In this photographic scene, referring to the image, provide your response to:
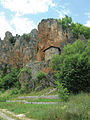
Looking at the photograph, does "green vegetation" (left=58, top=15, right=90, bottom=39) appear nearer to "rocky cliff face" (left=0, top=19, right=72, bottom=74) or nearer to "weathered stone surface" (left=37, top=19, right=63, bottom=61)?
"rocky cliff face" (left=0, top=19, right=72, bottom=74)

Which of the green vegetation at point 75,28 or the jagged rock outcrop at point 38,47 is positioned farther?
the green vegetation at point 75,28

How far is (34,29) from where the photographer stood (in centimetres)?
5600

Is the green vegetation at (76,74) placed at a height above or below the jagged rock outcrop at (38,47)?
below

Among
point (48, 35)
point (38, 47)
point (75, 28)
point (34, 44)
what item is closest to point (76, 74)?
point (48, 35)

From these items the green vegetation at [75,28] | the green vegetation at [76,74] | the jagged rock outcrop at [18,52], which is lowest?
the green vegetation at [76,74]

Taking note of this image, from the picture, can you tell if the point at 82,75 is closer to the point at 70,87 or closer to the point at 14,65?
the point at 70,87

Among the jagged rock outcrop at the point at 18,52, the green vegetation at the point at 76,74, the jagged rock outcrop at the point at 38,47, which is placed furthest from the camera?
the jagged rock outcrop at the point at 18,52

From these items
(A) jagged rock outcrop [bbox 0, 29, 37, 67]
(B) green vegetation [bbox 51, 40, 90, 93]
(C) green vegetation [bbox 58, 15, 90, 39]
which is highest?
(C) green vegetation [bbox 58, 15, 90, 39]

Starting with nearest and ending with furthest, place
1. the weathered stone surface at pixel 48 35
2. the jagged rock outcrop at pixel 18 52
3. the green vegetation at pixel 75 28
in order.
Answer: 1. the weathered stone surface at pixel 48 35
2. the jagged rock outcrop at pixel 18 52
3. the green vegetation at pixel 75 28

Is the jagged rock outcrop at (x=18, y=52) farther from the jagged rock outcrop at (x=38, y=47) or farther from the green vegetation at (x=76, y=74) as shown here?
the green vegetation at (x=76, y=74)

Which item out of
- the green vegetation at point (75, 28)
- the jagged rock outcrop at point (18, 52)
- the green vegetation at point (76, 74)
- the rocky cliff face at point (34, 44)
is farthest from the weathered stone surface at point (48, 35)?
the green vegetation at point (76, 74)

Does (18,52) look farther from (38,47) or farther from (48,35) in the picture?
(48,35)

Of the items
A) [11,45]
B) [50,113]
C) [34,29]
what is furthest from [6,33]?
[50,113]

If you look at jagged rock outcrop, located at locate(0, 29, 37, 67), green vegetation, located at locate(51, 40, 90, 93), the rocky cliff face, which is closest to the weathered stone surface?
the rocky cliff face
